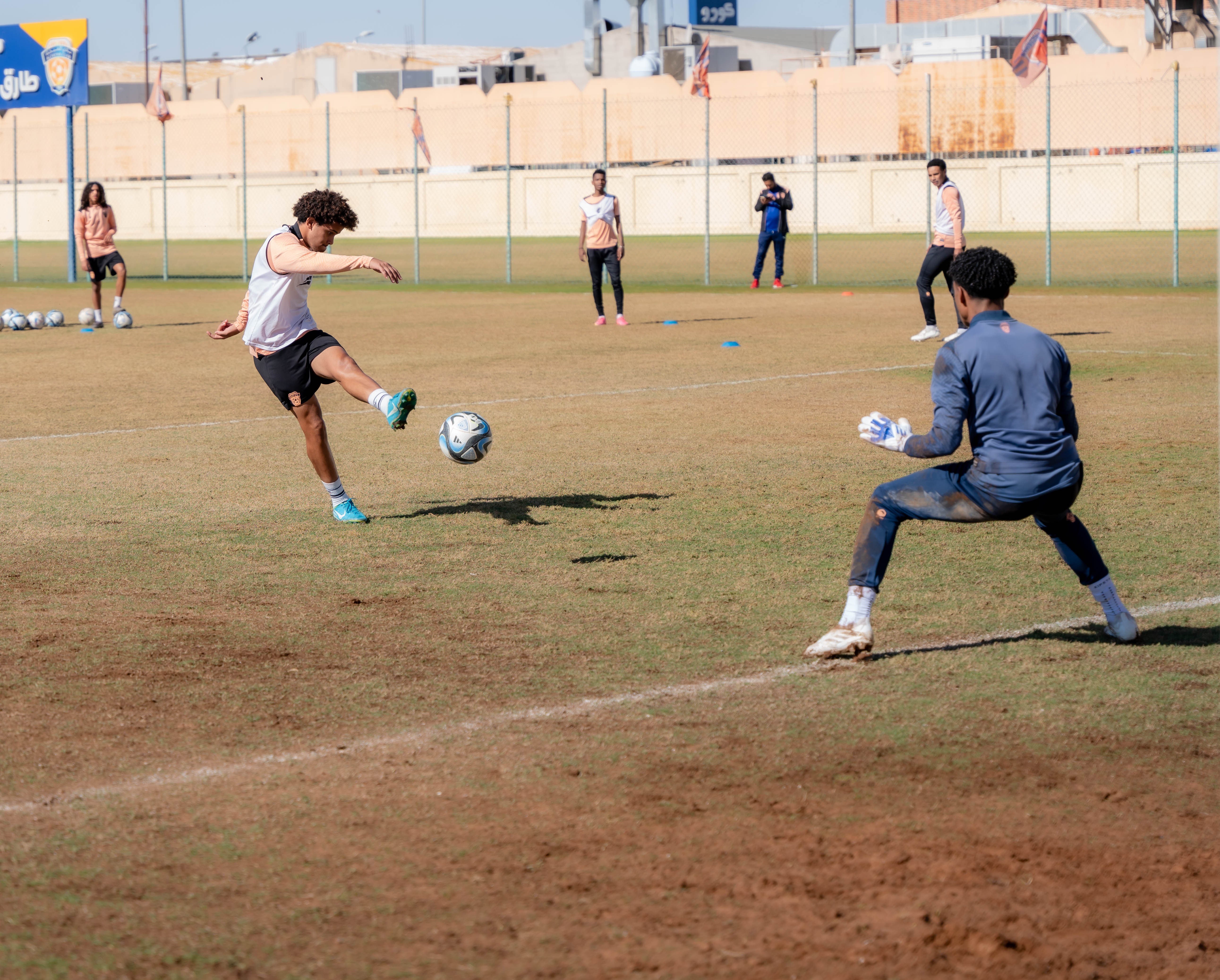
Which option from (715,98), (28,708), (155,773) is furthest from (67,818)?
(715,98)

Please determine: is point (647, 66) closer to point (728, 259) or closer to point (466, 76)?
point (466, 76)

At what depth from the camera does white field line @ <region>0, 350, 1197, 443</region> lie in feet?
41.5

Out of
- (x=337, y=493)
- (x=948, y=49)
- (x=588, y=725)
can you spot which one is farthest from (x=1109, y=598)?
(x=948, y=49)

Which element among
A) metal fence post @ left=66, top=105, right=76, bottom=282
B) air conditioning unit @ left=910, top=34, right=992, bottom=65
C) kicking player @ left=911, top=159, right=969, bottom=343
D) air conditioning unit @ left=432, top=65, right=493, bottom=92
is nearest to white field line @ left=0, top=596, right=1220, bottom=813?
kicking player @ left=911, top=159, right=969, bottom=343

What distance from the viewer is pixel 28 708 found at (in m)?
5.58

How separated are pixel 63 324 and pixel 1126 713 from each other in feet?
74.1

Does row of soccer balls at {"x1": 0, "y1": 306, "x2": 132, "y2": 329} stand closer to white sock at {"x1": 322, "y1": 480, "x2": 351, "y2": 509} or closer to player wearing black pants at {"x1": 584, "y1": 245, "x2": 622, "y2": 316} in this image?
player wearing black pants at {"x1": 584, "y1": 245, "x2": 622, "y2": 316}

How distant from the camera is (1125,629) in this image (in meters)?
6.21

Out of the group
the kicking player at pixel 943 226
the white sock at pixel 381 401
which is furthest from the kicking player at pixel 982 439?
the kicking player at pixel 943 226

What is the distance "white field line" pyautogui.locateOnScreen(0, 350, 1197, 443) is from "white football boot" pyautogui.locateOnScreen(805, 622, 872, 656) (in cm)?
807

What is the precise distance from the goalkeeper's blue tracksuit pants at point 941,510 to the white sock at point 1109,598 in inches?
5.0

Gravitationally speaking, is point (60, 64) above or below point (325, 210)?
above

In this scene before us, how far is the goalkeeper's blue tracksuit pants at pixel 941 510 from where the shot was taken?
19.3 feet

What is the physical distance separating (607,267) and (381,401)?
13.6 metres
